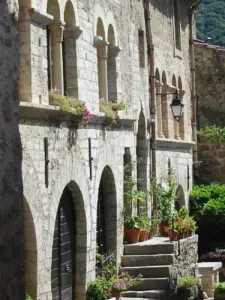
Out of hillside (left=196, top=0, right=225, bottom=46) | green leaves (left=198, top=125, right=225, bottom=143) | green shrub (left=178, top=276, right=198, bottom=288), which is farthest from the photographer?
hillside (left=196, top=0, right=225, bottom=46)

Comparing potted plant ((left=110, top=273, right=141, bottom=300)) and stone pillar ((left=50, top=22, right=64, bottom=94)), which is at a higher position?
stone pillar ((left=50, top=22, right=64, bottom=94))

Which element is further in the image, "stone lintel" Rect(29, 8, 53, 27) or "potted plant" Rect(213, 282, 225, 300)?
"potted plant" Rect(213, 282, 225, 300)

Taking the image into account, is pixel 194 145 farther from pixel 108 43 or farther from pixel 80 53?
pixel 80 53

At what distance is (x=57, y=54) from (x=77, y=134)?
1315 millimetres

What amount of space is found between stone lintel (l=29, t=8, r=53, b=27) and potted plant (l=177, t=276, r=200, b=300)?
21.7ft

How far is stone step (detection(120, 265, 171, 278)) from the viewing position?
1762 centimetres

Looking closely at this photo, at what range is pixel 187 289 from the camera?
18.7 m

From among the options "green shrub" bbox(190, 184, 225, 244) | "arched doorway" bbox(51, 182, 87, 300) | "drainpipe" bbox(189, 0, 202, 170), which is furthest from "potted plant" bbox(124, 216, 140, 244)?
"drainpipe" bbox(189, 0, 202, 170)

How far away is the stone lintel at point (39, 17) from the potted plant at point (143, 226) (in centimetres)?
615

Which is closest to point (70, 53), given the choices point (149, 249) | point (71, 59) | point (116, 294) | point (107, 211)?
point (71, 59)

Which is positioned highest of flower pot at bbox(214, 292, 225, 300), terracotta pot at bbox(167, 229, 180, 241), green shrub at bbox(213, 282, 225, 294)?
terracotta pot at bbox(167, 229, 180, 241)

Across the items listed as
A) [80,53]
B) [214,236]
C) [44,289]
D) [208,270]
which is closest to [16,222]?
[44,289]

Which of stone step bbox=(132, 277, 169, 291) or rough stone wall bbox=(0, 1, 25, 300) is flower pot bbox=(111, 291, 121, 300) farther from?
rough stone wall bbox=(0, 1, 25, 300)

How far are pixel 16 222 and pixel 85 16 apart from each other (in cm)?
1044
